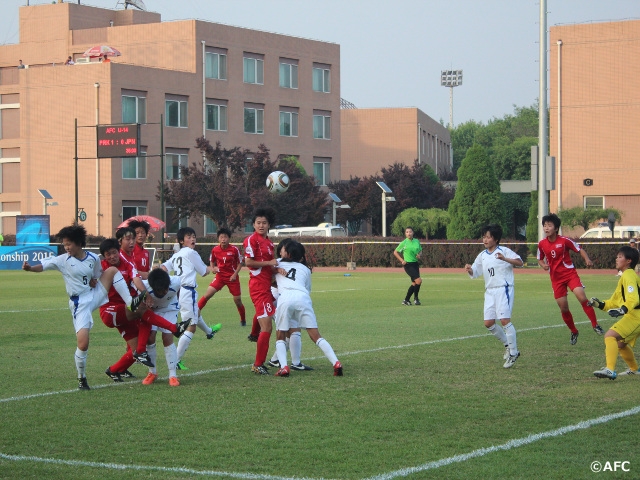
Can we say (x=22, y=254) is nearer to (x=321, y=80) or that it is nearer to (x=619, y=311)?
(x=619, y=311)

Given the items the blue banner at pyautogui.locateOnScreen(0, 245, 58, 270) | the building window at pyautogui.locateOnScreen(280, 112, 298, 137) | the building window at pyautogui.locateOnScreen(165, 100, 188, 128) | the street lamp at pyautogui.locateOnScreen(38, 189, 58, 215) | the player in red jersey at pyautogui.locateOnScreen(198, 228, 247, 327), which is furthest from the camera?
the building window at pyautogui.locateOnScreen(280, 112, 298, 137)

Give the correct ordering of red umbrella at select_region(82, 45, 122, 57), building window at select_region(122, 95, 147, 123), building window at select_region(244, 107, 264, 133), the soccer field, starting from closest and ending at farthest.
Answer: the soccer field < red umbrella at select_region(82, 45, 122, 57) < building window at select_region(122, 95, 147, 123) < building window at select_region(244, 107, 264, 133)

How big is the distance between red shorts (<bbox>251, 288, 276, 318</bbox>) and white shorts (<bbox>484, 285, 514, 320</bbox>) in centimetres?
286

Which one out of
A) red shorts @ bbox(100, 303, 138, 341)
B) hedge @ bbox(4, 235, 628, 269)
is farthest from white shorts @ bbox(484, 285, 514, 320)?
hedge @ bbox(4, 235, 628, 269)

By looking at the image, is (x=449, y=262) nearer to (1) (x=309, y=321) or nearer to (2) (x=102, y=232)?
(2) (x=102, y=232)

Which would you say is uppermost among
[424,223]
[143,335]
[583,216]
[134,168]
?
[134,168]

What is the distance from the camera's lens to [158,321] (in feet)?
36.0

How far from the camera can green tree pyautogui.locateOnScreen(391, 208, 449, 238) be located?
6438 centimetres

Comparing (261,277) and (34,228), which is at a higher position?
(34,228)

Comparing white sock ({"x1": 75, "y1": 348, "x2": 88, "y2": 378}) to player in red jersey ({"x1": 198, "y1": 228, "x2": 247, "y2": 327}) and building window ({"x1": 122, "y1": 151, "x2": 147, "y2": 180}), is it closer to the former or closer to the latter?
player in red jersey ({"x1": 198, "y1": 228, "x2": 247, "y2": 327})

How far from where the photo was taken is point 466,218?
53.5 metres

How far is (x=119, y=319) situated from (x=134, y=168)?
5467 centimetres

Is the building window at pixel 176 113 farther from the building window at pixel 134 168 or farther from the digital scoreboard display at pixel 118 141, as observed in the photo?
the digital scoreboard display at pixel 118 141

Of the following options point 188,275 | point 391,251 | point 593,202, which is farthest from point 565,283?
point 593,202
